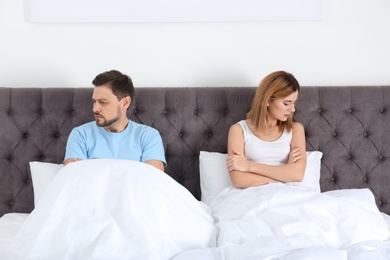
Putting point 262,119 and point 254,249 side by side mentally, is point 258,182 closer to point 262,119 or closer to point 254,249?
point 262,119

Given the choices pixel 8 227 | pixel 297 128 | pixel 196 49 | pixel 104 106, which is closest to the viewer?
pixel 8 227

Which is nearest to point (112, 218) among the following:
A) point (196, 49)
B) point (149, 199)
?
point (149, 199)

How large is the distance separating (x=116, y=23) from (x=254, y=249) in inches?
56.5

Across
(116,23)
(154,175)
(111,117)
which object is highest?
(116,23)

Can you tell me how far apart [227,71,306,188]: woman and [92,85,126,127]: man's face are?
1.77 feet

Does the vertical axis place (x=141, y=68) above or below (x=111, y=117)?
above

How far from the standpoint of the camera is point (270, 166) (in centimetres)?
224

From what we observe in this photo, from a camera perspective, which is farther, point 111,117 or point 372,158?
point 372,158

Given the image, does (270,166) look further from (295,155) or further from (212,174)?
(212,174)

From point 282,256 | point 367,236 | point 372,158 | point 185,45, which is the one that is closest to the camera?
point 282,256

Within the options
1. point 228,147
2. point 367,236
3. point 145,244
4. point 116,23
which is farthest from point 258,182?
point 116,23

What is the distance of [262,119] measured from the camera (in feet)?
7.67

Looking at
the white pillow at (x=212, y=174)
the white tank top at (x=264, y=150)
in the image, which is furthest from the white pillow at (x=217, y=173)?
the white tank top at (x=264, y=150)

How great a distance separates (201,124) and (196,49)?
41 centimetres
